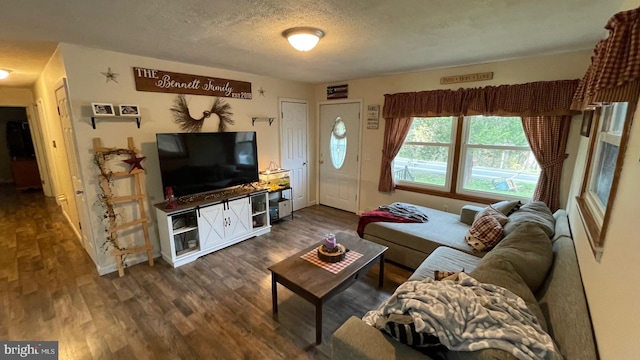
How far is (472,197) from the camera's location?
11.6 feet

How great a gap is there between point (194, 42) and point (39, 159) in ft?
19.1

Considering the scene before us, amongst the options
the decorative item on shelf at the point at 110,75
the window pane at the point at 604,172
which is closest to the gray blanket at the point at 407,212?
the window pane at the point at 604,172

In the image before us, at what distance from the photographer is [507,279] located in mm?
1343

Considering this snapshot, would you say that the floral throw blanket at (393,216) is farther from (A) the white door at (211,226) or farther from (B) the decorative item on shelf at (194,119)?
(B) the decorative item on shelf at (194,119)

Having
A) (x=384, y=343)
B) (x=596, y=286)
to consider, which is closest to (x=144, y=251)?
(x=384, y=343)

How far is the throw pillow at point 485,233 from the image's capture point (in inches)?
93.4

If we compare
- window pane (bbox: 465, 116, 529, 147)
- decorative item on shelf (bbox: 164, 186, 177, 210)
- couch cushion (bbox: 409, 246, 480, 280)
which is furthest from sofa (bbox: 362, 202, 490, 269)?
decorative item on shelf (bbox: 164, 186, 177, 210)

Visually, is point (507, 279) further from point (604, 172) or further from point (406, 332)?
point (604, 172)

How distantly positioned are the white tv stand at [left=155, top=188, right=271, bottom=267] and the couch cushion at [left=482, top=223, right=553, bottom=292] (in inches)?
112

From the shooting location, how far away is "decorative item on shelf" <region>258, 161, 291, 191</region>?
4.11 meters

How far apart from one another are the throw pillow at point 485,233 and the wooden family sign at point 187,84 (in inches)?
135

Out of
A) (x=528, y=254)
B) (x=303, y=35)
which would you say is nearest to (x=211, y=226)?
(x=303, y=35)

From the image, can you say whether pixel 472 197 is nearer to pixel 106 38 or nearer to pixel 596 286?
pixel 596 286

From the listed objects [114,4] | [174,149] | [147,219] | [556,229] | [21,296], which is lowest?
[21,296]
